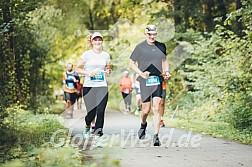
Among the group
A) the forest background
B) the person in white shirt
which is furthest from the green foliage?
the person in white shirt

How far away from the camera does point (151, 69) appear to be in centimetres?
1006

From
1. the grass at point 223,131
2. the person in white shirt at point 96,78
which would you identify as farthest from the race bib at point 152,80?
the grass at point 223,131

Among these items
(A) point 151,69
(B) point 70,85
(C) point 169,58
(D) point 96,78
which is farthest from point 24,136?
(C) point 169,58

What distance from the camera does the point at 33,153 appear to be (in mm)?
6496

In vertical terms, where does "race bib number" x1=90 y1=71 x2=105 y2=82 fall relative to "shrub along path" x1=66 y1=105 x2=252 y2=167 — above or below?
above

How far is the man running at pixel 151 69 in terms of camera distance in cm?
995

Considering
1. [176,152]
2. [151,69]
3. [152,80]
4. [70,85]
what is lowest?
[176,152]

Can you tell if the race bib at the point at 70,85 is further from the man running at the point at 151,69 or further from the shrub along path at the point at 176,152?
the man running at the point at 151,69

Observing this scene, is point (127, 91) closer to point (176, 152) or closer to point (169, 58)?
point (169, 58)

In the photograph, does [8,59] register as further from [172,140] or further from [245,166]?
[245,166]

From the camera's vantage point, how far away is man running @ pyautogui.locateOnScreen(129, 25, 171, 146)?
32.7ft

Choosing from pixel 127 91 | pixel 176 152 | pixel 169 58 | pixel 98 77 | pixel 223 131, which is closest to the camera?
pixel 176 152

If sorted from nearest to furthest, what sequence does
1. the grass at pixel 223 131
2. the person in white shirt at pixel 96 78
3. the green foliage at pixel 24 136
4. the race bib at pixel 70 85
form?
1. the green foliage at pixel 24 136
2. the person in white shirt at pixel 96 78
3. the grass at pixel 223 131
4. the race bib at pixel 70 85

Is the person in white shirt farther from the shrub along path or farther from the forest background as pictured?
the forest background
